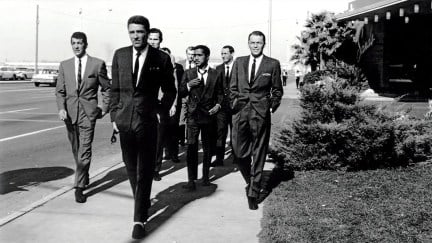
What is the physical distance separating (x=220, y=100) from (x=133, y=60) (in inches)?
91.9

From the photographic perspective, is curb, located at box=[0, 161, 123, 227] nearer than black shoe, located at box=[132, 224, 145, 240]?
No

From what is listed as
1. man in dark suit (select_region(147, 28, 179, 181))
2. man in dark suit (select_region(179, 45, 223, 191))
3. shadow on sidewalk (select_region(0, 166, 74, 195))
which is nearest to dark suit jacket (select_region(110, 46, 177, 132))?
man in dark suit (select_region(147, 28, 179, 181))

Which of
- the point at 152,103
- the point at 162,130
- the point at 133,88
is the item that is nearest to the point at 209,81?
the point at 162,130

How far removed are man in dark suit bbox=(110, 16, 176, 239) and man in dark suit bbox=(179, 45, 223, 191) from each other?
65.1 inches

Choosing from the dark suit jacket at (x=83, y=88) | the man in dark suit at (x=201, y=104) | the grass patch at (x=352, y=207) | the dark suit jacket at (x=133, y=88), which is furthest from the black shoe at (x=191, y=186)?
the dark suit jacket at (x=133, y=88)

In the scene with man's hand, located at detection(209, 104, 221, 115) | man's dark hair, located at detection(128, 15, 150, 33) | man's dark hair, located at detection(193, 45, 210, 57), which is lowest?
man's hand, located at detection(209, 104, 221, 115)

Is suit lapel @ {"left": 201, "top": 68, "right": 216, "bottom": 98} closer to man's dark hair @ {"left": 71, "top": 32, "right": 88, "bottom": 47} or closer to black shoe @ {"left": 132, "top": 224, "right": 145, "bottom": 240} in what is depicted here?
man's dark hair @ {"left": 71, "top": 32, "right": 88, "bottom": 47}

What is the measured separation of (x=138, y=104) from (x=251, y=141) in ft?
5.84

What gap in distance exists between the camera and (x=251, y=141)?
5.93 m

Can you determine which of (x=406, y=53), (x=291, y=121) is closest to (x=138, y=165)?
(x=291, y=121)

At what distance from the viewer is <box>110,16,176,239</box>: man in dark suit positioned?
4633mm

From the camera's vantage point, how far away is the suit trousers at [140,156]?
15.3 feet

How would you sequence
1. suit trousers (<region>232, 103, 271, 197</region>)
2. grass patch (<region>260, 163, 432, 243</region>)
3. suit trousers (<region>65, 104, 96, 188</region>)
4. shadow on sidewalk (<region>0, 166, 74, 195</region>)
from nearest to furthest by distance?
grass patch (<region>260, 163, 432, 243</region>) < suit trousers (<region>232, 103, 271, 197</region>) < suit trousers (<region>65, 104, 96, 188</region>) < shadow on sidewalk (<region>0, 166, 74, 195</region>)

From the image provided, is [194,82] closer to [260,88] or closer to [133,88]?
[260,88]
